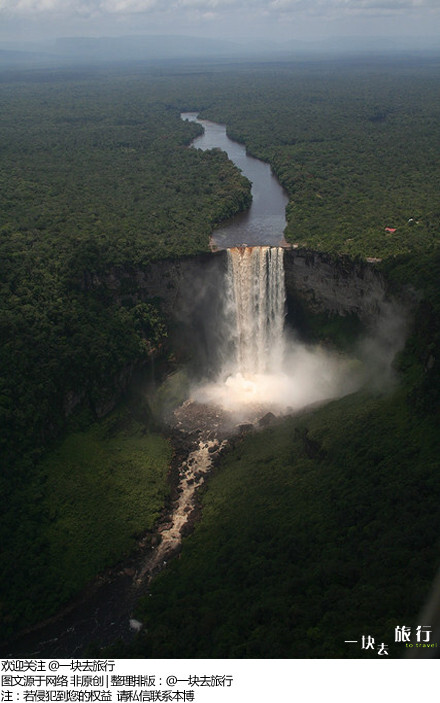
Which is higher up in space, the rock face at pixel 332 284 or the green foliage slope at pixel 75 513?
the rock face at pixel 332 284

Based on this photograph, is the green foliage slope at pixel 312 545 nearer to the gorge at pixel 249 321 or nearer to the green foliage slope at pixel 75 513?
the green foliage slope at pixel 75 513

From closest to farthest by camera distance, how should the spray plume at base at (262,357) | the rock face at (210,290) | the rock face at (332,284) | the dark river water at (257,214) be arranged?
the rock face at (332,284)
the rock face at (210,290)
the spray plume at base at (262,357)
the dark river water at (257,214)

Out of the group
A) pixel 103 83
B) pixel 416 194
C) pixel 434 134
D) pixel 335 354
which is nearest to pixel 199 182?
pixel 416 194

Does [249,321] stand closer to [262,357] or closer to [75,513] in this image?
[262,357]

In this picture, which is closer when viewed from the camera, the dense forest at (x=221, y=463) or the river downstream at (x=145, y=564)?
the dense forest at (x=221, y=463)

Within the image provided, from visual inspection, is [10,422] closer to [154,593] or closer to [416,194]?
[154,593]

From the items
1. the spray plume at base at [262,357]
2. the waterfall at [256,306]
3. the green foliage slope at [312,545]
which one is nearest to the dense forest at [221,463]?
the green foliage slope at [312,545]

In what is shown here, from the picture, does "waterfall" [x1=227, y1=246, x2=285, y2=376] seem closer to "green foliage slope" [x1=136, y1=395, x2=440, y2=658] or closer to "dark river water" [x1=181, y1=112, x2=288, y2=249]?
"dark river water" [x1=181, y1=112, x2=288, y2=249]

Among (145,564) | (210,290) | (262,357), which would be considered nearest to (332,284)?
(262,357)

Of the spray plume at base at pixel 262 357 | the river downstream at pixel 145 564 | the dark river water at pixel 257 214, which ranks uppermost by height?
the dark river water at pixel 257 214
